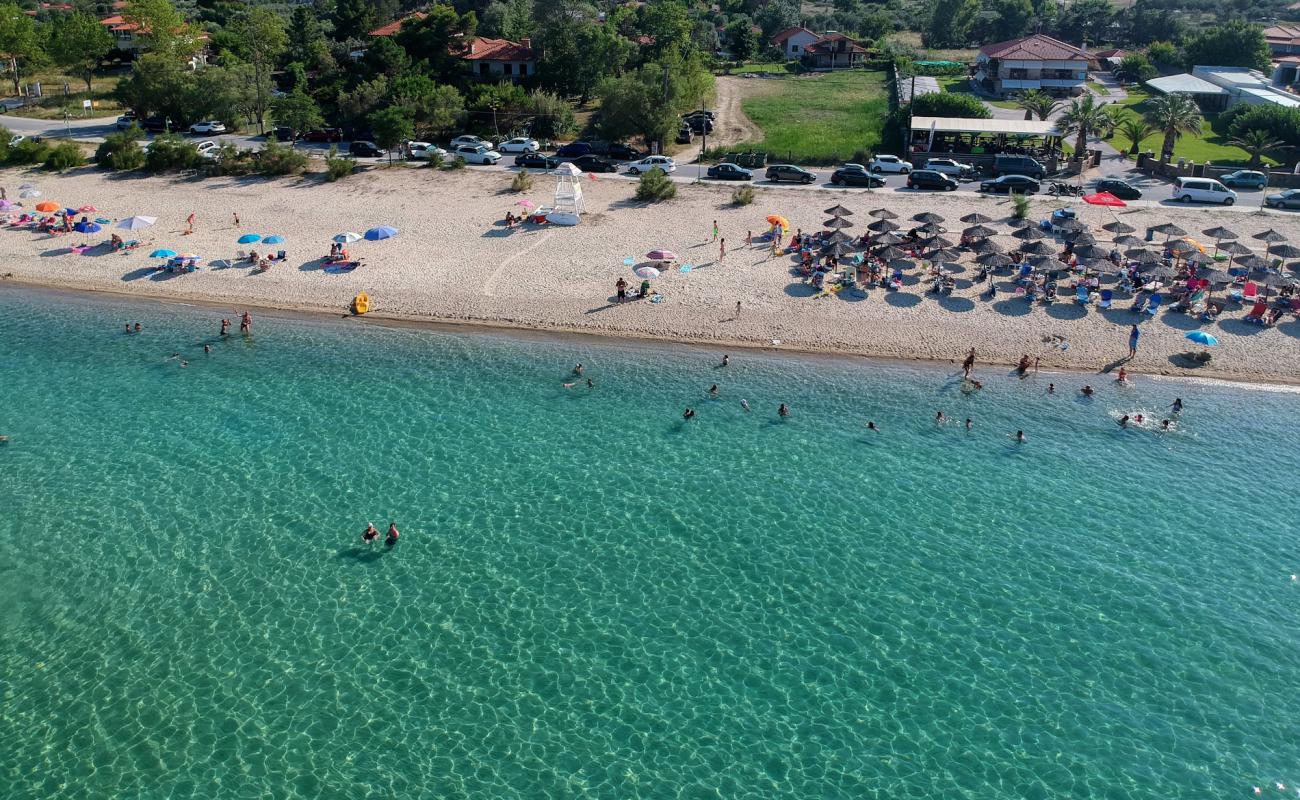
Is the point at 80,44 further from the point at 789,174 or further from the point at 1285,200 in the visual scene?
the point at 1285,200

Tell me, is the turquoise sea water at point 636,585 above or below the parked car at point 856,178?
below

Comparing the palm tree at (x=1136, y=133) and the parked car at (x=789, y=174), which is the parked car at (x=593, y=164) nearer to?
the parked car at (x=789, y=174)

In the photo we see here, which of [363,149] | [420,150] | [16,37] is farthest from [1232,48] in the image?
[16,37]

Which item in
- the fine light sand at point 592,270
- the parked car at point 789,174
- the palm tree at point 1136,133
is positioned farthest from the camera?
the palm tree at point 1136,133

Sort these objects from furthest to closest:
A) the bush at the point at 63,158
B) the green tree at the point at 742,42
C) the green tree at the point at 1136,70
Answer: the green tree at the point at 742,42, the green tree at the point at 1136,70, the bush at the point at 63,158

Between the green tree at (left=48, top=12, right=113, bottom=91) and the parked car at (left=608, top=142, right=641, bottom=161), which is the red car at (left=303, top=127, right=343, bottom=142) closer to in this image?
the parked car at (left=608, top=142, right=641, bottom=161)

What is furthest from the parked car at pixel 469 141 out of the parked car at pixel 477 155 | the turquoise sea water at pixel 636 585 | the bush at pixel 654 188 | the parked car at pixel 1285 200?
the parked car at pixel 1285 200
